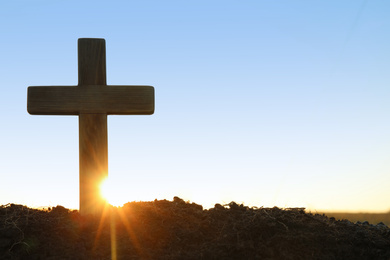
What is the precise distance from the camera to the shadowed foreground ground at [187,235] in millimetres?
5539

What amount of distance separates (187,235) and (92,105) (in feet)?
8.70

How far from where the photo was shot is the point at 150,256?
17.9ft

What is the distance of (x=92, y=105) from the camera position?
22.3 feet

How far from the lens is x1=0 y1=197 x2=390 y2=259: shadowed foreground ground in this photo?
554 centimetres

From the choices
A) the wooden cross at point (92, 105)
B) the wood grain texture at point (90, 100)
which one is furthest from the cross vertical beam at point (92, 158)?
the wood grain texture at point (90, 100)

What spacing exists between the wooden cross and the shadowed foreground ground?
650 millimetres

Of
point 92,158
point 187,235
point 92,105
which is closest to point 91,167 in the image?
point 92,158

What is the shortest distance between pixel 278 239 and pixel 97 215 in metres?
2.92

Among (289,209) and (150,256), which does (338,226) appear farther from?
(150,256)

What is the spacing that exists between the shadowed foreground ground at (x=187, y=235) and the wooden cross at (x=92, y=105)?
65 cm

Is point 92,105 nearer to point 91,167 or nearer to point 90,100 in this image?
point 90,100

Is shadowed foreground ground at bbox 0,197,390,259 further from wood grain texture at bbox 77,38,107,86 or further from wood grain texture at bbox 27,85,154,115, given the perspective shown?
wood grain texture at bbox 77,38,107,86

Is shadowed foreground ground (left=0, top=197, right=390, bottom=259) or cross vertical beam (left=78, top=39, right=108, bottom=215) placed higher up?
cross vertical beam (left=78, top=39, right=108, bottom=215)

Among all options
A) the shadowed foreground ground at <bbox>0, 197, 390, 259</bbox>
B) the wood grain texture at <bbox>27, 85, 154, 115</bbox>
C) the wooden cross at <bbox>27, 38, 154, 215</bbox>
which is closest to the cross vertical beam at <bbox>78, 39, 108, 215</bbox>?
the wooden cross at <bbox>27, 38, 154, 215</bbox>
